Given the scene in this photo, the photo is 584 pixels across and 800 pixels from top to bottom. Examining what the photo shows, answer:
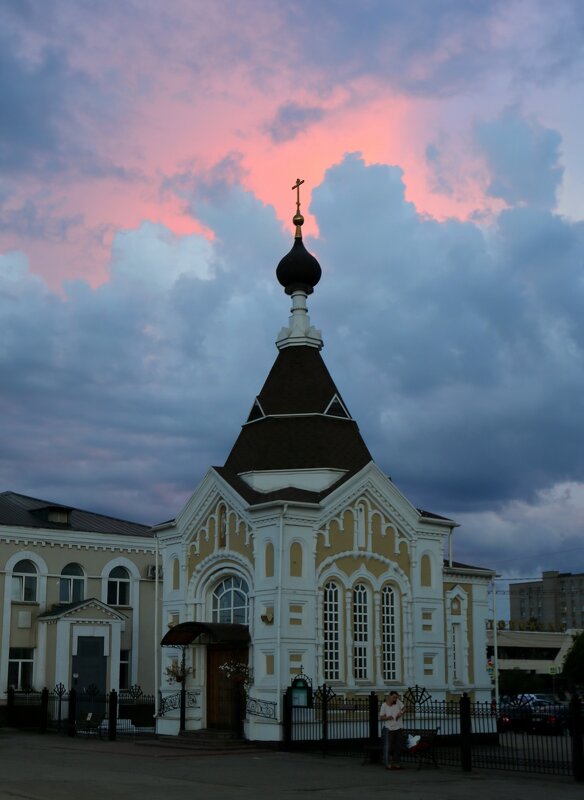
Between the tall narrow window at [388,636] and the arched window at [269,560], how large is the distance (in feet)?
12.1

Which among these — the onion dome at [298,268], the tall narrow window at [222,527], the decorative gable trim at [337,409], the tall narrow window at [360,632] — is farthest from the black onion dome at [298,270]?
the tall narrow window at [360,632]

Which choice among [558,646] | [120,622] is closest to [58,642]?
[120,622]

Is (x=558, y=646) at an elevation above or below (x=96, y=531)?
below

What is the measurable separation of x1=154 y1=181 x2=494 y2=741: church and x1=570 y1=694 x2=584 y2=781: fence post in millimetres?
8598

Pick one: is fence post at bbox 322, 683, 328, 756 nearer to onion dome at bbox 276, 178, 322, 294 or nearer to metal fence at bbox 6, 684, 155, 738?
metal fence at bbox 6, 684, 155, 738

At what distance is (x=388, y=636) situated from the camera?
27922 mm

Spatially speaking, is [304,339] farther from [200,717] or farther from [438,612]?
[200,717]

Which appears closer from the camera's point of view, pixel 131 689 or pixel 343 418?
pixel 343 418

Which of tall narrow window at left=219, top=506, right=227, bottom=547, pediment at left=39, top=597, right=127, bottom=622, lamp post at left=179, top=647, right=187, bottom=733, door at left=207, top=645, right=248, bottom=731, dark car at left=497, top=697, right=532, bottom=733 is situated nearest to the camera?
door at left=207, top=645, right=248, bottom=731

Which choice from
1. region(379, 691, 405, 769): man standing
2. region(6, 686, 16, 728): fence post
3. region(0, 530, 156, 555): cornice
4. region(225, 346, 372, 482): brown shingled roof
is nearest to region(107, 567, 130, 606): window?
region(0, 530, 156, 555): cornice

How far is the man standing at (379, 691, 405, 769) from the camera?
2041 centimetres

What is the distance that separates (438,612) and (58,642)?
14.2 meters

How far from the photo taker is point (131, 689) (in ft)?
123

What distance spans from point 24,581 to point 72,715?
7627mm
